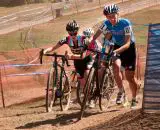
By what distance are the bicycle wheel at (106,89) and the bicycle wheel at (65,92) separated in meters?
0.87

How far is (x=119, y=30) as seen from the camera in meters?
9.01

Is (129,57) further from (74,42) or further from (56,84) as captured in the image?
(56,84)

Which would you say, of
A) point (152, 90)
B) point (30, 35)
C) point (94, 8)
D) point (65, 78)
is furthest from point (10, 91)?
point (94, 8)

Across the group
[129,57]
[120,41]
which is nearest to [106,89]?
[129,57]

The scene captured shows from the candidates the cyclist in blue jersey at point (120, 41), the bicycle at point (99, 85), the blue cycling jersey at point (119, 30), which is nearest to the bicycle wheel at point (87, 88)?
the bicycle at point (99, 85)

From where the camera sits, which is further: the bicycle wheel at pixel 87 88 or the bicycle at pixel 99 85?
the bicycle at pixel 99 85

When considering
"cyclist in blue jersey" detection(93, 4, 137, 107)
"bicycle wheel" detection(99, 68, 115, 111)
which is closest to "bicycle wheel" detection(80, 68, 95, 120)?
"bicycle wheel" detection(99, 68, 115, 111)

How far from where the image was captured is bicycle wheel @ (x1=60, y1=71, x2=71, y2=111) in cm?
Result: 975

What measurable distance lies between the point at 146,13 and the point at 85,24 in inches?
276

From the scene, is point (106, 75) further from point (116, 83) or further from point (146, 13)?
point (146, 13)

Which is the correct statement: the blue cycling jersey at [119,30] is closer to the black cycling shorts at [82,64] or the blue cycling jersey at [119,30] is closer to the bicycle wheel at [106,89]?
the bicycle wheel at [106,89]

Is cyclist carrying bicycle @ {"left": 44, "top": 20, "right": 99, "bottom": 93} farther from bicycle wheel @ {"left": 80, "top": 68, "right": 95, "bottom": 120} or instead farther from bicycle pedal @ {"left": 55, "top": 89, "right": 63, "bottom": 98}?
bicycle wheel @ {"left": 80, "top": 68, "right": 95, "bottom": 120}

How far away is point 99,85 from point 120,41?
88 centimetres

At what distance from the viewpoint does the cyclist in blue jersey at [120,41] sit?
8766 millimetres
